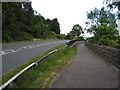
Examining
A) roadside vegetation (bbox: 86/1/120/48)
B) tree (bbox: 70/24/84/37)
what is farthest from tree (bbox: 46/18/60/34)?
roadside vegetation (bbox: 86/1/120/48)

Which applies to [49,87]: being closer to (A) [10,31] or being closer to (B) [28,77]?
(B) [28,77]

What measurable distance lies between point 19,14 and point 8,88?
4226 centimetres

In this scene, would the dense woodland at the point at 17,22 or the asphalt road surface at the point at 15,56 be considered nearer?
the asphalt road surface at the point at 15,56

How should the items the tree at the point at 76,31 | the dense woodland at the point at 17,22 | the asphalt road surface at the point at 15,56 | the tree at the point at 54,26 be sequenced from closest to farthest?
the asphalt road surface at the point at 15,56, the dense woodland at the point at 17,22, the tree at the point at 54,26, the tree at the point at 76,31

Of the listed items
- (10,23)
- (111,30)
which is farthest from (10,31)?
(111,30)

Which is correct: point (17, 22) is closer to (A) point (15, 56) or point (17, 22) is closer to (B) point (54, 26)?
(A) point (15, 56)

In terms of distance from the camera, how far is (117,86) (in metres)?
4.43

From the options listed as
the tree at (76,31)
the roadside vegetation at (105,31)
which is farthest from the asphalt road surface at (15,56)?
the tree at (76,31)

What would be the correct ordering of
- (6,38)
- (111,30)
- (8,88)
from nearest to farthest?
→ (8,88) → (111,30) → (6,38)

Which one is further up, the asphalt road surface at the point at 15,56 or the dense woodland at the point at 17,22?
the dense woodland at the point at 17,22

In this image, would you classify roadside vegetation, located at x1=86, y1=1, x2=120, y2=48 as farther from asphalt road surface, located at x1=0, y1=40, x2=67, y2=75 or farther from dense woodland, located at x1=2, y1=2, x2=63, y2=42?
dense woodland, located at x1=2, y1=2, x2=63, y2=42

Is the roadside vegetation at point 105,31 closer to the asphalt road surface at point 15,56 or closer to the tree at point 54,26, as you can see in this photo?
the asphalt road surface at point 15,56

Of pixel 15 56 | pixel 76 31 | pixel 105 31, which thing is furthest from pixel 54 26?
pixel 15 56

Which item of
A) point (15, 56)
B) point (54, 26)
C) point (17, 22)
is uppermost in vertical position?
point (54, 26)
